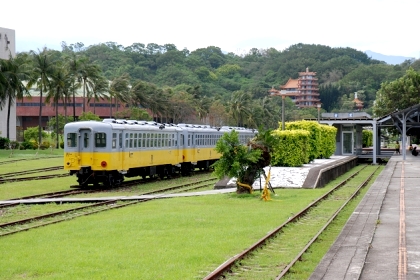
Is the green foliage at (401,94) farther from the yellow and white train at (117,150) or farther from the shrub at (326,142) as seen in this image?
the yellow and white train at (117,150)

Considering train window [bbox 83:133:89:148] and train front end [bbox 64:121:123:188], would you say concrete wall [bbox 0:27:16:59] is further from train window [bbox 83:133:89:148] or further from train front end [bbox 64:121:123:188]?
train window [bbox 83:133:89:148]

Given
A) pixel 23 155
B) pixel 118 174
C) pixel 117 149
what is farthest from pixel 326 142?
pixel 23 155

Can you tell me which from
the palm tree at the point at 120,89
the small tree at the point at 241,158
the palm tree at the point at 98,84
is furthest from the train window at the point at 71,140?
the palm tree at the point at 120,89

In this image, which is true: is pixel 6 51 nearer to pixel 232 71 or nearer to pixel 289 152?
pixel 289 152

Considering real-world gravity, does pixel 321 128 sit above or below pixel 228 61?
below

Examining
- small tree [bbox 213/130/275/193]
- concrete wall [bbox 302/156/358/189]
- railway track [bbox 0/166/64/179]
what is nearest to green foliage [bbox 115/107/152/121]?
A: railway track [bbox 0/166/64/179]

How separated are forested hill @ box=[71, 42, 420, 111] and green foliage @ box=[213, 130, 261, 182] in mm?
107397

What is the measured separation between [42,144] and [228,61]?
134m

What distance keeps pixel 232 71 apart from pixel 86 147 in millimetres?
151285

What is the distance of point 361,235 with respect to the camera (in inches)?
577

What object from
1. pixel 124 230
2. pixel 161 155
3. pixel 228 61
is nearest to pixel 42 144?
pixel 161 155

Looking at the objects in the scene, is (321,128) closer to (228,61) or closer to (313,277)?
(313,277)

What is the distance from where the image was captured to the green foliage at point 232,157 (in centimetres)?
2364

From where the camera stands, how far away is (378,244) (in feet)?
44.2
